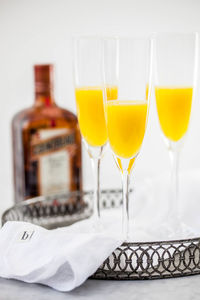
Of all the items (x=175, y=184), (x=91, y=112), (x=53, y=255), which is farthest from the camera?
(x=175, y=184)

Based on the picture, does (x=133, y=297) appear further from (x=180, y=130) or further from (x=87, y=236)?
(x=180, y=130)

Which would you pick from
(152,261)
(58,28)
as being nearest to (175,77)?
(152,261)

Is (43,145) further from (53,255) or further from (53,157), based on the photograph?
(53,255)

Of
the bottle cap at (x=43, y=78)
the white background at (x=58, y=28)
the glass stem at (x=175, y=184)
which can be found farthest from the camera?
the white background at (x=58, y=28)

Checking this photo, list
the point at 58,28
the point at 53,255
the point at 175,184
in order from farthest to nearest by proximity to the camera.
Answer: the point at 58,28
the point at 175,184
the point at 53,255

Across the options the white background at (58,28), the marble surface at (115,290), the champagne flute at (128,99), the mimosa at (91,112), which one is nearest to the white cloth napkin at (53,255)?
the marble surface at (115,290)

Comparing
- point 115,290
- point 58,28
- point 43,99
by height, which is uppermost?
point 58,28

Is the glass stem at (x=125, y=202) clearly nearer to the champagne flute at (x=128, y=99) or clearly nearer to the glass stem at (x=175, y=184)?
the champagne flute at (x=128, y=99)
